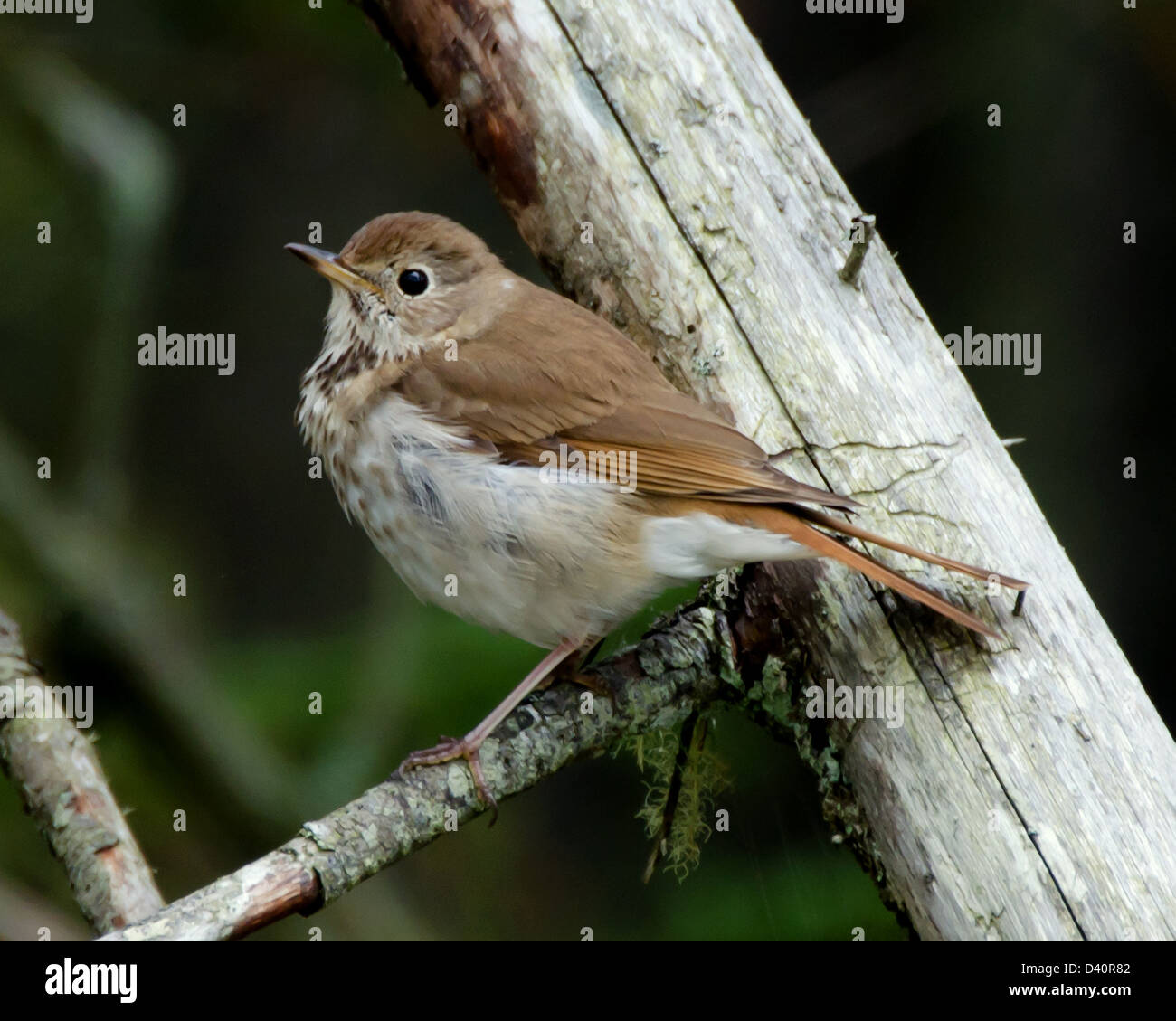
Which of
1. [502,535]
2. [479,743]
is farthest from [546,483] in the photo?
[479,743]

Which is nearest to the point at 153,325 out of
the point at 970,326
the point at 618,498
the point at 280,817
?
the point at 280,817

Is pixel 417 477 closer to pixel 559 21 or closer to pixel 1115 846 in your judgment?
pixel 559 21

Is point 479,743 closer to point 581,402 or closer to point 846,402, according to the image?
point 581,402

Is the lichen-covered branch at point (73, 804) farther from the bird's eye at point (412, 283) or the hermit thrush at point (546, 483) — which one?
the bird's eye at point (412, 283)

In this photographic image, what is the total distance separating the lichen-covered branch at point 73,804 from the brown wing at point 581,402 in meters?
1.33

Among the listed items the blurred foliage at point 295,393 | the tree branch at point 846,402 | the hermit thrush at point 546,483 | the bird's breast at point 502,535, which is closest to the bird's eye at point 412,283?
the hermit thrush at point 546,483

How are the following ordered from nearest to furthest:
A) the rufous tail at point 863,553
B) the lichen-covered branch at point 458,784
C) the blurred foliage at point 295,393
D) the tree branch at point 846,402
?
the lichen-covered branch at point 458,784
the tree branch at point 846,402
the rufous tail at point 863,553
the blurred foliage at point 295,393

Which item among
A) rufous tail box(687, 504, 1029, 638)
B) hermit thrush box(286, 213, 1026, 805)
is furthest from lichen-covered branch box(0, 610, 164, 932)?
rufous tail box(687, 504, 1029, 638)

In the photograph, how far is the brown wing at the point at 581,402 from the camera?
12.1 feet

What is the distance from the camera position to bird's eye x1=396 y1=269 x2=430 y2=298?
4.29 m

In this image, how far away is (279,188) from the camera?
691cm

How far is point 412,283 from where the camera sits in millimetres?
4289

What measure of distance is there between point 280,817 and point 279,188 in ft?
11.3

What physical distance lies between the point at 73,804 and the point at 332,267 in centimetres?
177
